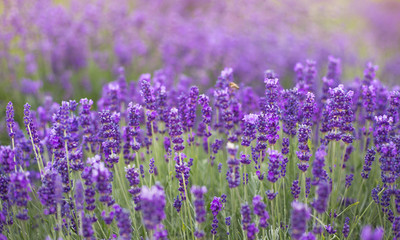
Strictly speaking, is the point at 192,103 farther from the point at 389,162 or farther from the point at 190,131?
the point at 389,162

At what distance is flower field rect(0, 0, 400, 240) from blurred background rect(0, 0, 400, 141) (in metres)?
0.04

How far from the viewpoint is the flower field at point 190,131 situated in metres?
2.35

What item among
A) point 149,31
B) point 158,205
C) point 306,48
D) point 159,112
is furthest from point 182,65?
point 158,205

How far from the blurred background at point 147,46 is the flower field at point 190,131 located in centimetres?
4

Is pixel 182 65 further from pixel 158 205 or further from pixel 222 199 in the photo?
pixel 158 205

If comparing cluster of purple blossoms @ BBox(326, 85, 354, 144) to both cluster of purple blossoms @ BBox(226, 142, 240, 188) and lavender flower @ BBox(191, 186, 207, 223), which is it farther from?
lavender flower @ BBox(191, 186, 207, 223)

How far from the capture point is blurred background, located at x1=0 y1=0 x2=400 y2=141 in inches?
254

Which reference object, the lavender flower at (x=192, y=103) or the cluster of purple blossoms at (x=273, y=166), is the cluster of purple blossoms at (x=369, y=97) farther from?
the lavender flower at (x=192, y=103)

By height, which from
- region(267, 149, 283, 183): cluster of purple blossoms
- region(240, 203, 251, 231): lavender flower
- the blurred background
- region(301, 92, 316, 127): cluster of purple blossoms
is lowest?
region(240, 203, 251, 231): lavender flower

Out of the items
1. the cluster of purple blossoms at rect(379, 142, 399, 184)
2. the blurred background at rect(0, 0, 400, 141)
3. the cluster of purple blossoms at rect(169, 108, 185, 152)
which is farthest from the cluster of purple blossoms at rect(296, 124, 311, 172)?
the blurred background at rect(0, 0, 400, 141)

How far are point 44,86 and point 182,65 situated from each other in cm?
→ 239

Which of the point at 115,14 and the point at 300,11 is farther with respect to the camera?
the point at 300,11

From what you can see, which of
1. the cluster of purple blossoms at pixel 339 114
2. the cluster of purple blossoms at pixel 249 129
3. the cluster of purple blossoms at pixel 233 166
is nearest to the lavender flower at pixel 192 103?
the cluster of purple blossoms at pixel 249 129

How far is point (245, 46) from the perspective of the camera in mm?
8016
